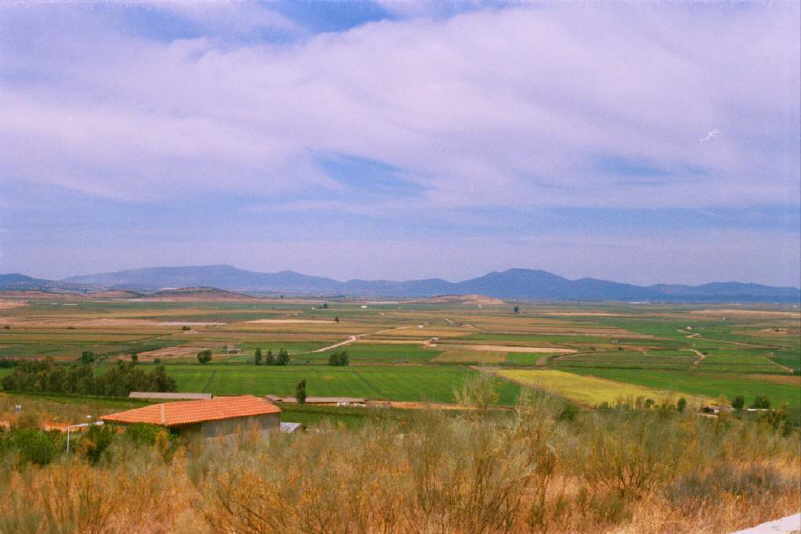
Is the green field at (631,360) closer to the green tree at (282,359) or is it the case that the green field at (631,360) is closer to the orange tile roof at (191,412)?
the green tree at (282,359)

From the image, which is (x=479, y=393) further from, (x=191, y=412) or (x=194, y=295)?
(x=194, y=295)

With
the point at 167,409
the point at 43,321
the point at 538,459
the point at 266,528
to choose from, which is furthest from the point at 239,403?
the point at 266,528

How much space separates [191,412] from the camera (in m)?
24.4

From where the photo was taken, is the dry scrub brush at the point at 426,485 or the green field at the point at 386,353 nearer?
the dry scrub brush at the point at 426,485

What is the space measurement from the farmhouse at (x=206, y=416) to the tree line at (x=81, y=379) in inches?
600

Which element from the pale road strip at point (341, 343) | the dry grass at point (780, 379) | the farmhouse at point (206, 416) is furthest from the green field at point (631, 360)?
the farmhouse at point (206, 416)

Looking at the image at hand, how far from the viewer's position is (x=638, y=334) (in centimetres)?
12056

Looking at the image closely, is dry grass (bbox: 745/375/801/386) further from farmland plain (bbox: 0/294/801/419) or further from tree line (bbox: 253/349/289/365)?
tree line (bbox: 253/349/289/365)

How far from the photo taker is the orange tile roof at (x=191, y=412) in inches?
917

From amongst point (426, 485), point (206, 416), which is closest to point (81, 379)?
point (206, 416)

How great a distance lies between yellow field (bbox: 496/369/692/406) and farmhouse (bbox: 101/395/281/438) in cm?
1840

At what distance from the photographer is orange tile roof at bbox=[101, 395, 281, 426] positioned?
917 inches

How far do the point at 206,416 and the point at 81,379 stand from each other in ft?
73.4

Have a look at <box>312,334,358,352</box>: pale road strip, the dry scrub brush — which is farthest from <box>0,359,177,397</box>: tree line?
<box>312,334,358,352</box>: pale road strip
